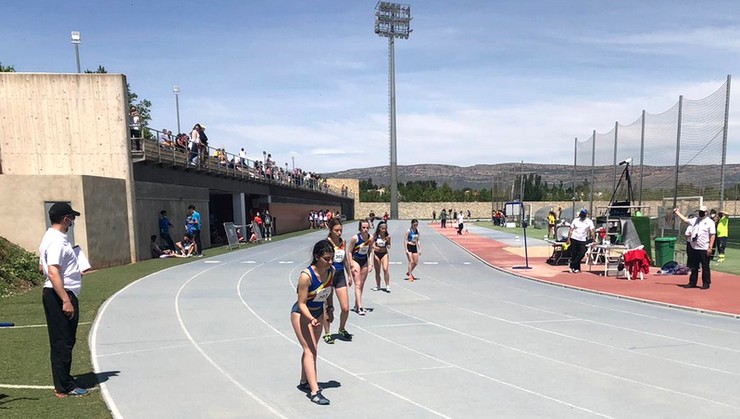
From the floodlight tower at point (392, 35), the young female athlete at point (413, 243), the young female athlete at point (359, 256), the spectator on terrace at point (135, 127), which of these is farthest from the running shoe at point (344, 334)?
the floodlight tower at point (392, 35)

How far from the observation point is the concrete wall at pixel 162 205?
18.1 m

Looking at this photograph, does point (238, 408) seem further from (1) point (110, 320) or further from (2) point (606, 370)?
(1) point (110, 320)

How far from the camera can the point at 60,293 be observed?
4.62 metres

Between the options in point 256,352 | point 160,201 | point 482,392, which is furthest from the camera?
point 160,201

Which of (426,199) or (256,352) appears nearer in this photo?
(256,352)

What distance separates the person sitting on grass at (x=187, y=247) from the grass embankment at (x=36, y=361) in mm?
7682

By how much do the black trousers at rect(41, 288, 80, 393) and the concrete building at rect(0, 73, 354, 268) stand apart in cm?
1131

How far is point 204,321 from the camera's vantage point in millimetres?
8219

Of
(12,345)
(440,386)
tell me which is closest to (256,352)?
(440,386)

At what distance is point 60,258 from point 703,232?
12187 millimetres

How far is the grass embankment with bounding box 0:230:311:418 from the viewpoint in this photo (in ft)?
14.8

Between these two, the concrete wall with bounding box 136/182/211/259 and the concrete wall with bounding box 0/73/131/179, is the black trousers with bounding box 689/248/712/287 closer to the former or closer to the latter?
the concrete wall with bounding box 136/182/211/259

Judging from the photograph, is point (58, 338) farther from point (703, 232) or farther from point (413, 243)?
point (703, 232)

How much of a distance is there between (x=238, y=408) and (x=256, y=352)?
1799 millimetres
